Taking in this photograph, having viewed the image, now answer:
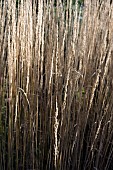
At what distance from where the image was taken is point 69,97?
6.29ft

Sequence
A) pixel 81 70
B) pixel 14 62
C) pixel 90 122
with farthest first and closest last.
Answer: pixel 90 122
pixel 81 70
pixel 14 62

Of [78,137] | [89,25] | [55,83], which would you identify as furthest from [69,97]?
[89,25]

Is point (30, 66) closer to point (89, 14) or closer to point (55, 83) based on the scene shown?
point (55, 83)

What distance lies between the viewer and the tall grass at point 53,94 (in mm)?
1920

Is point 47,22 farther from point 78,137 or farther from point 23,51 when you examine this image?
point 78,137

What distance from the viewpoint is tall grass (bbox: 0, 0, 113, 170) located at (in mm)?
1920

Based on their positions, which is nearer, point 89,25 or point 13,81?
point 13,81

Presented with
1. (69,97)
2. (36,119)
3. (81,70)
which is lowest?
(36,119)

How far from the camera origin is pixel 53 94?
82.2 inches

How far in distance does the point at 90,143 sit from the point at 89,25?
0.75 metres

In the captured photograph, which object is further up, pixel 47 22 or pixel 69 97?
pixel 47 22

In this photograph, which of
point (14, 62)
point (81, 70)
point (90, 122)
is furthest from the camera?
point (90, 122)

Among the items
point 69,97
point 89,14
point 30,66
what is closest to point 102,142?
point 69,97

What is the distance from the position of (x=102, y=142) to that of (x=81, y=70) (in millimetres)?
468
